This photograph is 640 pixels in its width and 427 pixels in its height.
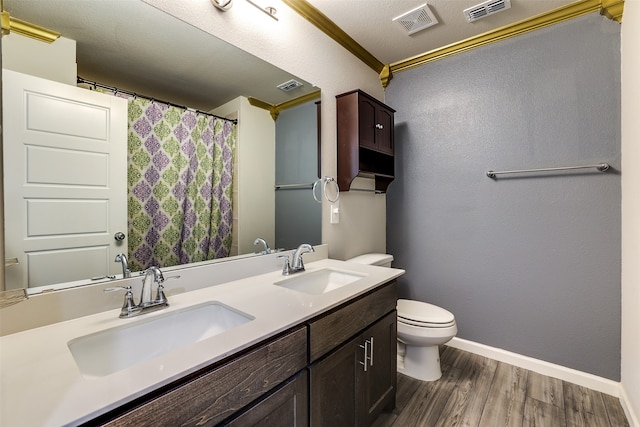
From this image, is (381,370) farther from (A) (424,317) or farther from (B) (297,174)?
(B) (297,174)

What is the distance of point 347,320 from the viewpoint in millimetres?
1190

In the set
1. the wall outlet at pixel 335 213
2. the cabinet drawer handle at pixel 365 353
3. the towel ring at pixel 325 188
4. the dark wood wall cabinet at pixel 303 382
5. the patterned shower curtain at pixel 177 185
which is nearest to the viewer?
the dark wood wall cabinet at pixel 303 382

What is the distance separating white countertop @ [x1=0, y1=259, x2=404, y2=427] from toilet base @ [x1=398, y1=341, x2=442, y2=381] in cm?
107

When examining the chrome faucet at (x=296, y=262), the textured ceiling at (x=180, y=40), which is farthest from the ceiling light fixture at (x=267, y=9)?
the chrome faucet at (x=296, y=262)

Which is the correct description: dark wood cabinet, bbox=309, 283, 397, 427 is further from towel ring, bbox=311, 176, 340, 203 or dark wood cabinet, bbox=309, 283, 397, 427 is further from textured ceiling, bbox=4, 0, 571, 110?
textured ceiling, bbox=4, 0, 571, 110

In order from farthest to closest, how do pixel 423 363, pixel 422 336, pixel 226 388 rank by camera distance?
pixel 423 363
pixel 422 336
pixel 226 388

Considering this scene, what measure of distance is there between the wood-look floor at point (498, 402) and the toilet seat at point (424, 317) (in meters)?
0.41

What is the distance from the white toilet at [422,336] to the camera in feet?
5.84

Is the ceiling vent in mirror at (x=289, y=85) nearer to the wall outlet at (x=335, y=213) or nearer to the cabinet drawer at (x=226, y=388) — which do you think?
the wall outlet at (x=335, y=213)

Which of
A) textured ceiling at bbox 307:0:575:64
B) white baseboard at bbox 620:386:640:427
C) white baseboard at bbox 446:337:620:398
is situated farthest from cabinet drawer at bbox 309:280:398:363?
textured ceiling at bbox 307:0:575:64

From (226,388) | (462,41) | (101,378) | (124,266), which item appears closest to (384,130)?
(462,41)

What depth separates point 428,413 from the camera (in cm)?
159

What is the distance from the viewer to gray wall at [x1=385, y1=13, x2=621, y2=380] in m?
1.76

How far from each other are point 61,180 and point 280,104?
3.68ft
